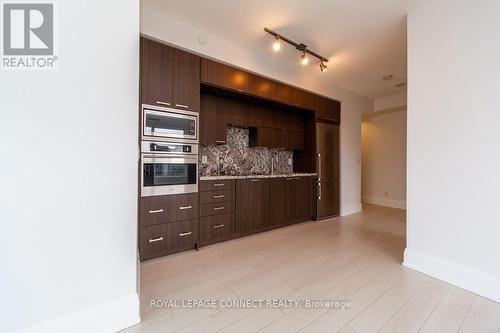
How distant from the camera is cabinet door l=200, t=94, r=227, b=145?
9.50 feet

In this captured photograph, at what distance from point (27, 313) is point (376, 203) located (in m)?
6.54

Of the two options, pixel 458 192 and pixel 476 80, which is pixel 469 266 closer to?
pixel 458 192

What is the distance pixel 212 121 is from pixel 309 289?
93.9 inches

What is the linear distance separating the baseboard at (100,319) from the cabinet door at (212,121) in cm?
202

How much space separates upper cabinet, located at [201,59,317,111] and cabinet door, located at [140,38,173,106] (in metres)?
0.44

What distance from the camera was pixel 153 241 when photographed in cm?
221

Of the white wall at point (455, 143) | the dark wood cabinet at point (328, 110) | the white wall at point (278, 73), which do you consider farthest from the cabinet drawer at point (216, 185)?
the dark wood cabinet at point (328, 110)

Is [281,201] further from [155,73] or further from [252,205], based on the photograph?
[155,73]

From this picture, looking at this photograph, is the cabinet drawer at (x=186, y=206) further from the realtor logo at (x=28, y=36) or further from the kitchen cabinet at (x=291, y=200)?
the realtor logo at (x=28, y=36)

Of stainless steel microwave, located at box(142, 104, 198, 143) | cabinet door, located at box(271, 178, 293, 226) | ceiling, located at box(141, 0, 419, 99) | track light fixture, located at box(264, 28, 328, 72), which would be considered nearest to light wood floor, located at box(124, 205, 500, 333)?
cabinet door, located at box(271, 178, 293, 226)

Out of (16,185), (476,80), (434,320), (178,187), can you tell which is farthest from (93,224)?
(476,80)

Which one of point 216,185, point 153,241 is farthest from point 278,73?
point 153,241

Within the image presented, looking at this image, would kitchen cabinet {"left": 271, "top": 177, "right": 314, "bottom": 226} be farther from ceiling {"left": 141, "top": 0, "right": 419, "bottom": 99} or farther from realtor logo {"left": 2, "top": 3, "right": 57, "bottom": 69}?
realtor logo {"left": 2, "top": 3, "right": 57, "bottom": 69}

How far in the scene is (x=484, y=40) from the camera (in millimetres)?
1657
